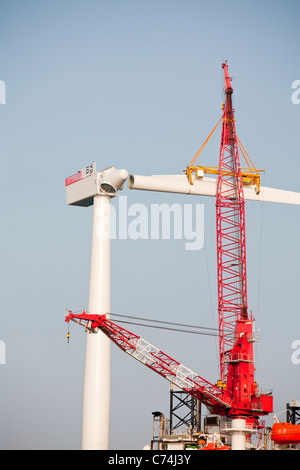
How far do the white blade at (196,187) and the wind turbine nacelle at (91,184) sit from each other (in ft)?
6.54

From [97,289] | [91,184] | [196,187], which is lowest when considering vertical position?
[97,289]

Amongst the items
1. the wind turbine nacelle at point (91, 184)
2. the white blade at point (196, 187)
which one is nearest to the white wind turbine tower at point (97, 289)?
the wind turbine nacelle at point (91, 184)

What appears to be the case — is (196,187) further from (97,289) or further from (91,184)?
(97,289)

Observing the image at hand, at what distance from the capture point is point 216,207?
15075cm

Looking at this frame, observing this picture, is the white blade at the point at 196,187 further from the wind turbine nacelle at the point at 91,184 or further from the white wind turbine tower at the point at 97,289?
the white wind turbine tower at the point at 97,289

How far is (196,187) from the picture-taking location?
148 meters

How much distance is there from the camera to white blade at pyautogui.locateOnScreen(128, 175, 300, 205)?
456 feet

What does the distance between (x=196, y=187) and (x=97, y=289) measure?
75.4 ft

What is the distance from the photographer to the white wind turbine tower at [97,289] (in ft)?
431

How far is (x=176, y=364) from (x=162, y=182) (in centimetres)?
2499

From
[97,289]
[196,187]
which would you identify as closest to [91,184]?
[97,289]

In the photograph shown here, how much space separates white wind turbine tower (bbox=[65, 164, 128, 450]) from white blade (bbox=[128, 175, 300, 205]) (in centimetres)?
279

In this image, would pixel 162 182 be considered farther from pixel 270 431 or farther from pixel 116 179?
pixel 270 431
